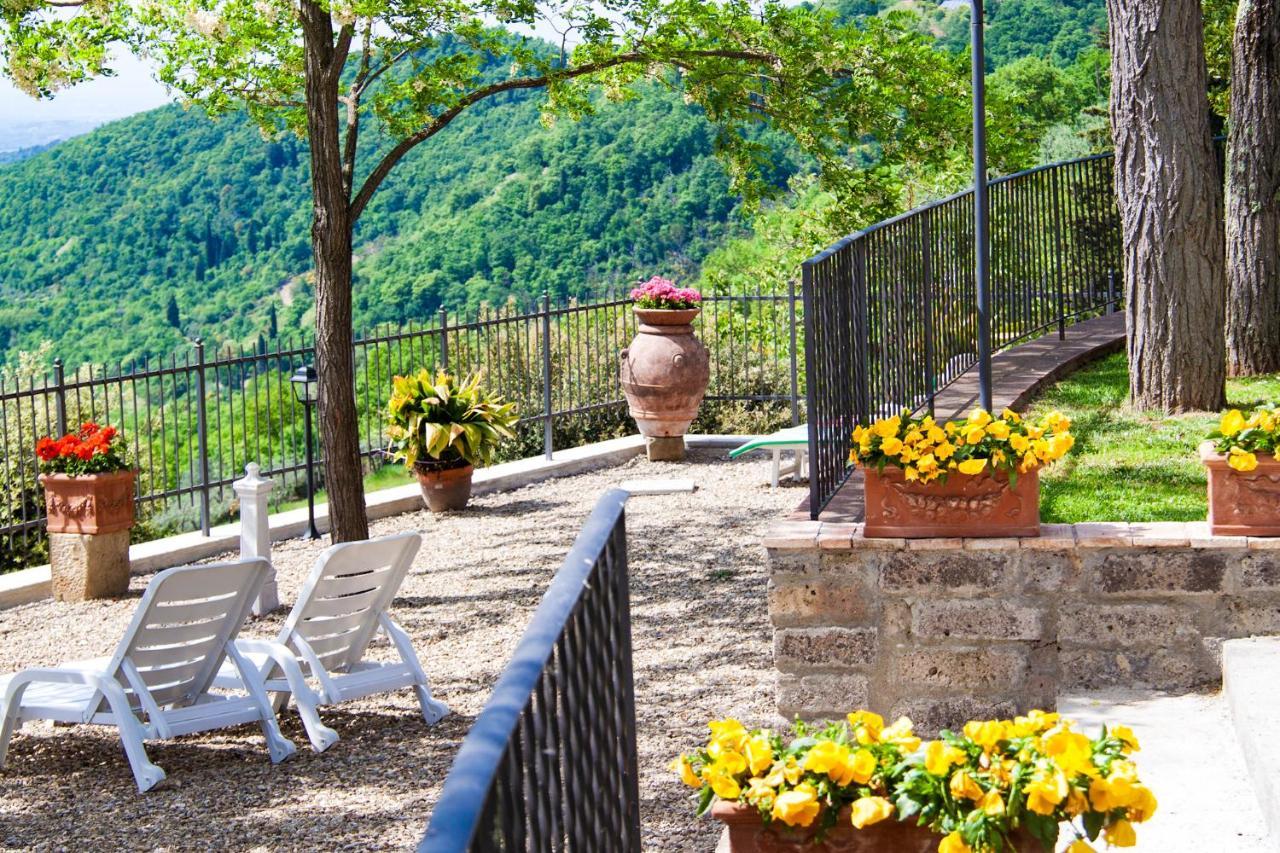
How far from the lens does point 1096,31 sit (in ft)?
110

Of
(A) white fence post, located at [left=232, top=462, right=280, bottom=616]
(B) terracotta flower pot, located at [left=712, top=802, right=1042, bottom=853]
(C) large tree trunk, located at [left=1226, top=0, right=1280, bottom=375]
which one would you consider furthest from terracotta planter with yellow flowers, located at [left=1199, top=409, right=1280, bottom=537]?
(A) white fence post, located at [left=232, top=462, right=280, bottom=616]

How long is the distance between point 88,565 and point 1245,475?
6.71 meters

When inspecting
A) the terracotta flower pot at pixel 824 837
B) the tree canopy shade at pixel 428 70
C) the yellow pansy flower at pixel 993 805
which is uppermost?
the tree canopy shade at pixel 428 70

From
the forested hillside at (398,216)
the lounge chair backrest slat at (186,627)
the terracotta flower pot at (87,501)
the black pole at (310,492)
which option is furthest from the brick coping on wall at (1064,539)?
the forested hillside at (398,216)

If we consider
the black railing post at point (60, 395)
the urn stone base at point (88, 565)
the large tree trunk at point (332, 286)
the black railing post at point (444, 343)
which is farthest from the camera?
the black railing post at point (444, 343)

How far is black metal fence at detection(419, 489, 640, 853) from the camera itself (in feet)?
4.59

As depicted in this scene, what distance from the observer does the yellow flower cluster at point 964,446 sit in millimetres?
5414

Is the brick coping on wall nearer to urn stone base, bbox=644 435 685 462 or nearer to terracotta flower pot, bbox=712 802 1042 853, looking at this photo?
terracotta flower pot, bbox=712 802 1042 853

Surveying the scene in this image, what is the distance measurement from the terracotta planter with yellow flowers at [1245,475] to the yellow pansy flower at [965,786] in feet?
9.61

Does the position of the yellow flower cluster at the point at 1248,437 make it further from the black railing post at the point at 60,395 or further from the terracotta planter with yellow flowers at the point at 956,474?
the black railing post at the point at 60,395

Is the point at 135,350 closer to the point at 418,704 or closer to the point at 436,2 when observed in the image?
the point at 436,2

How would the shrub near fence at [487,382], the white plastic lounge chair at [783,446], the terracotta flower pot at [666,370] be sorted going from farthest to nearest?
the terracotta flower pot at [666,370], the shrub near fence at [487,382], the white plastic lounge chair at [783,446]

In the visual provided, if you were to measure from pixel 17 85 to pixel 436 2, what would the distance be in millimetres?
2751

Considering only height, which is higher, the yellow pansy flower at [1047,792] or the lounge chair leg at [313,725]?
the yellow pansy flower at [1047,792]
